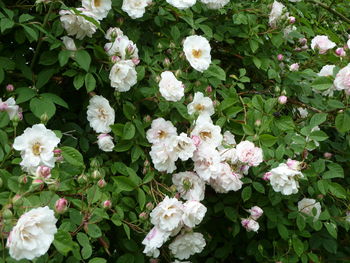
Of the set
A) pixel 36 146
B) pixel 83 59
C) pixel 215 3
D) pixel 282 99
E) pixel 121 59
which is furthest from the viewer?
pixel 215 3

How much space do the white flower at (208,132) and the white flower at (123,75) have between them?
0.27 m

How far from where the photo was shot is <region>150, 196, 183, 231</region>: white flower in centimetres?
136

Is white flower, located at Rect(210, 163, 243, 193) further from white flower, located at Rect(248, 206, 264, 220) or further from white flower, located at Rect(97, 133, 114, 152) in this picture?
white flower, located at Rect(97, 133, 114, 152)

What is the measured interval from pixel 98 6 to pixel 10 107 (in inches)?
17.4

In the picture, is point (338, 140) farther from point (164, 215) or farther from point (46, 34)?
point (46, 34)

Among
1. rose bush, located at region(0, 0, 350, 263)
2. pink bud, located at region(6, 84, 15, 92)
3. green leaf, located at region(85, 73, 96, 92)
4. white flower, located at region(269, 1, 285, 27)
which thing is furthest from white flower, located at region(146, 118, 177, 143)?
white flower, located at region(269, 1, 285, 27)

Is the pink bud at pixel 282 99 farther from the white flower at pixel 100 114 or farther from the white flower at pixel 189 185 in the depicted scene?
the white flower at pixel 100 114

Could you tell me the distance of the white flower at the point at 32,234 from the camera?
3.24ft

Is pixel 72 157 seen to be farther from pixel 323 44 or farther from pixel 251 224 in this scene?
pixel 323 44

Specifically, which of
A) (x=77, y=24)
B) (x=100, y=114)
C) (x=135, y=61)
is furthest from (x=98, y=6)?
(x=100, y=114)

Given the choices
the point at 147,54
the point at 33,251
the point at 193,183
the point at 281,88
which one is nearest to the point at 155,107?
the point at 147,54

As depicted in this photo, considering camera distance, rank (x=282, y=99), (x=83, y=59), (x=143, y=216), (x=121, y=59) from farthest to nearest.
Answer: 1. (x=282, y=99)
2. (x=121, y=59)
3. (x=83, y=59)
4. (x=143, y=216)

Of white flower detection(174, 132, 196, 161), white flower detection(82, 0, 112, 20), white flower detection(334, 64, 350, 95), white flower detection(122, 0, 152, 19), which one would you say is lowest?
white flower detection(174, 132, 196, 161)

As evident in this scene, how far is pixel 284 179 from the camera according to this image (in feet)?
5.08
